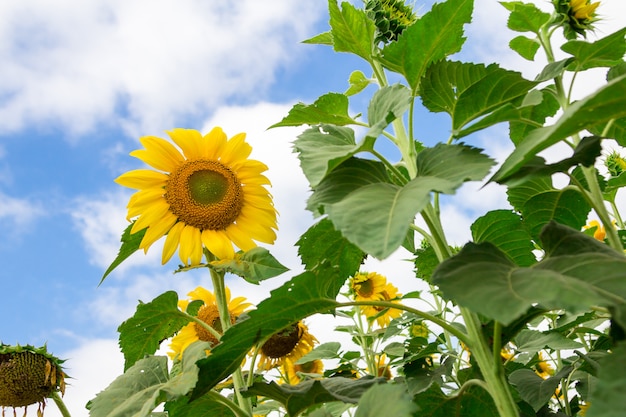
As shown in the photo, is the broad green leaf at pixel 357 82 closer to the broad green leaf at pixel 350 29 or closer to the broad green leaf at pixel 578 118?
the broad green leaf at pixel 350 29

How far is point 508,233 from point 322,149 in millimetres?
472

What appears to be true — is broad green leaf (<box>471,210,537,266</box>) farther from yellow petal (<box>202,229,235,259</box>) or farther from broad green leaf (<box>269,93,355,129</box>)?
yellow petal (<box>202,229,235,259</box>)

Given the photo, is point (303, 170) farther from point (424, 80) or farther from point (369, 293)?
point (369, 293)

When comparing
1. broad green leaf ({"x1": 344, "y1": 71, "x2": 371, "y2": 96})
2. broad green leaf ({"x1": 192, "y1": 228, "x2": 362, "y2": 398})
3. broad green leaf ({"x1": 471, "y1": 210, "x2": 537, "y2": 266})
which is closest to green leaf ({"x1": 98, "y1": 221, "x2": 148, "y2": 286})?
broad green leaf ({"x1": 192, "y1": 228, "x2": 362, "y2": 398})

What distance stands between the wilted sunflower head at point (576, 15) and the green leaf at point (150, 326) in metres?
1.24

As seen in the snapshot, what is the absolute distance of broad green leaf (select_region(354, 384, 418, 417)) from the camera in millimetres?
743

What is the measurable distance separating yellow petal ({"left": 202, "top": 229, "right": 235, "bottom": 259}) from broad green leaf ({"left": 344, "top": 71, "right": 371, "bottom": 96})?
0.46 meters

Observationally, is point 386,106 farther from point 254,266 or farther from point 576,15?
point 576,15

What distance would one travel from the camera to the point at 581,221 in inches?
53.2

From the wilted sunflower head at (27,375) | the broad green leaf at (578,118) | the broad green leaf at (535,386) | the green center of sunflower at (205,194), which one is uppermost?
the green center of sunflower at (205,194)

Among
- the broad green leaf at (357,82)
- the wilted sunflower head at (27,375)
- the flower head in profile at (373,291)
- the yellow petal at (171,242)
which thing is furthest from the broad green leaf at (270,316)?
the flower head in profile at (373,291)

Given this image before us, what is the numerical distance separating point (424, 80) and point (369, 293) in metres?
1.92

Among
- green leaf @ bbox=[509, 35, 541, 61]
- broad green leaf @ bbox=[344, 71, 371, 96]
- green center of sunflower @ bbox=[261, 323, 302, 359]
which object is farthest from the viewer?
green center of sunflower @ bbox=[261, 323, 302, 359]

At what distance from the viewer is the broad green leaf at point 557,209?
1.35 metres
